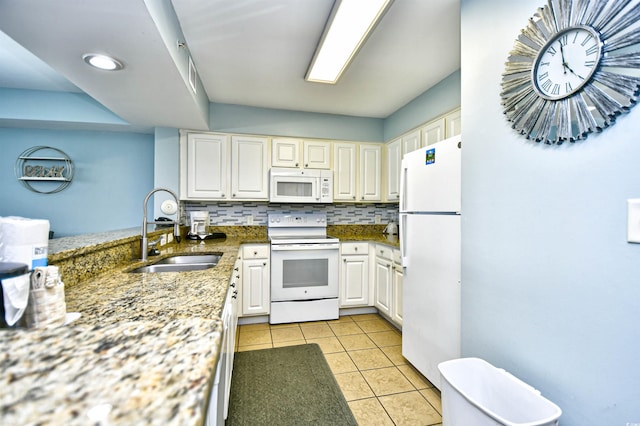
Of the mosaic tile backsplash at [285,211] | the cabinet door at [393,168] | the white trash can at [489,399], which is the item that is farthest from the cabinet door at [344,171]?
the white trash can at [489,399]

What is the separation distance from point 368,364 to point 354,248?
4.11ft

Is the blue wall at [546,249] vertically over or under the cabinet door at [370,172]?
under

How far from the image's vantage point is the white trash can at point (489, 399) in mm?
1024

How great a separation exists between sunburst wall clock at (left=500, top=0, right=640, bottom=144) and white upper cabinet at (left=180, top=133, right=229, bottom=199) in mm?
2711

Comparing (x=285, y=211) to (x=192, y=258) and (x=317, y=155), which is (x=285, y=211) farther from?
(x=192, y=258)

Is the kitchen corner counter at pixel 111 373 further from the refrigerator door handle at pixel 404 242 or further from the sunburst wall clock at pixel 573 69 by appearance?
the refrigerator door handle at pixel 404 242

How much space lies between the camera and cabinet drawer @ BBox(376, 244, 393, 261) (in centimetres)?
285

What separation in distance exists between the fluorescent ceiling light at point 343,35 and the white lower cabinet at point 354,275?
175 centimetres

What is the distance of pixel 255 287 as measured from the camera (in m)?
2.95

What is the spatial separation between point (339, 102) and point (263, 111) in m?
0.89

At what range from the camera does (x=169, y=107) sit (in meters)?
2.47

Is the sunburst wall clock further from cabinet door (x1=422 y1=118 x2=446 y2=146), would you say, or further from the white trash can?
cabinet door (x1=422 y1=118 x2=446 y2=146)

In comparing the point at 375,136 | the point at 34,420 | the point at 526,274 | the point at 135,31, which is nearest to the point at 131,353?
the point at 34,420

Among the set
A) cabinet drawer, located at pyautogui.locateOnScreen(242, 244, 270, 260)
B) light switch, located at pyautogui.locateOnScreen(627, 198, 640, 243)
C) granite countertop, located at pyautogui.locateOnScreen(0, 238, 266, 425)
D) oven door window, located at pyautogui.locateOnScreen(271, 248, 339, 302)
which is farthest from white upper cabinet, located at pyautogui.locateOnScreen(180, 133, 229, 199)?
light switch, located at pyautogui.locateOnScreen(627, 198, 640, 243)
